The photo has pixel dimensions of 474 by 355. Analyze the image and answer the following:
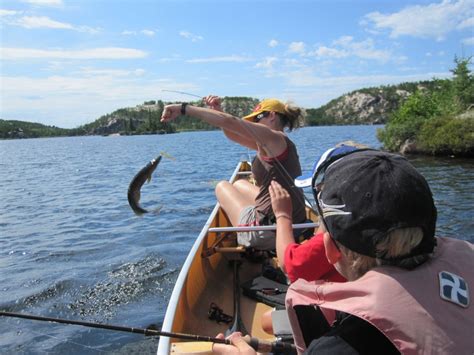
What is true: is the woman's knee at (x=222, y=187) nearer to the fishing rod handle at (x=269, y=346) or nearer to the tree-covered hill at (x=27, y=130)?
the fishing rod handle at (x=269, y=346)

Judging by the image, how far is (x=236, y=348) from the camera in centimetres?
271

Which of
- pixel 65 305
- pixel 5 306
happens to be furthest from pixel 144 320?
pixel 5 306

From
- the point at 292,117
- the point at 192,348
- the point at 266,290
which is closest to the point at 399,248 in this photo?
the point at 192,348

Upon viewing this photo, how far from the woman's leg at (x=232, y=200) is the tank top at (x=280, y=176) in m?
0.66

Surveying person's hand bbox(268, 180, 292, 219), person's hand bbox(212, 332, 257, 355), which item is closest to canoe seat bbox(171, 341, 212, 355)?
person's hand bbox(212, 332, 257, 355)

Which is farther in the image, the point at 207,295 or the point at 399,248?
the point at 207,295

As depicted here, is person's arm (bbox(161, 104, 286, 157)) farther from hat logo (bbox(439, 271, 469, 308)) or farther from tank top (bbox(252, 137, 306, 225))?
hat logo (bbox(439, 271, 469, 308))

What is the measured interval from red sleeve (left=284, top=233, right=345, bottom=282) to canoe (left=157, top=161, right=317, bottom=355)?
2.67 feet

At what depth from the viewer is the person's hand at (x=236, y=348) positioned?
8.48 feet

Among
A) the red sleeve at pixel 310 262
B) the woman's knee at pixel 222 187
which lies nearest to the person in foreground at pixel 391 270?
the red sleeve at pixel 310 262

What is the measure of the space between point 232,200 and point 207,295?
1.41 m

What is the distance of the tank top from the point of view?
514cm

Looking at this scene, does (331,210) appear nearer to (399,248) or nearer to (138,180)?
(399,248)

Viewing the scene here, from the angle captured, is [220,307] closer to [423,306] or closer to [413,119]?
[423,306]
